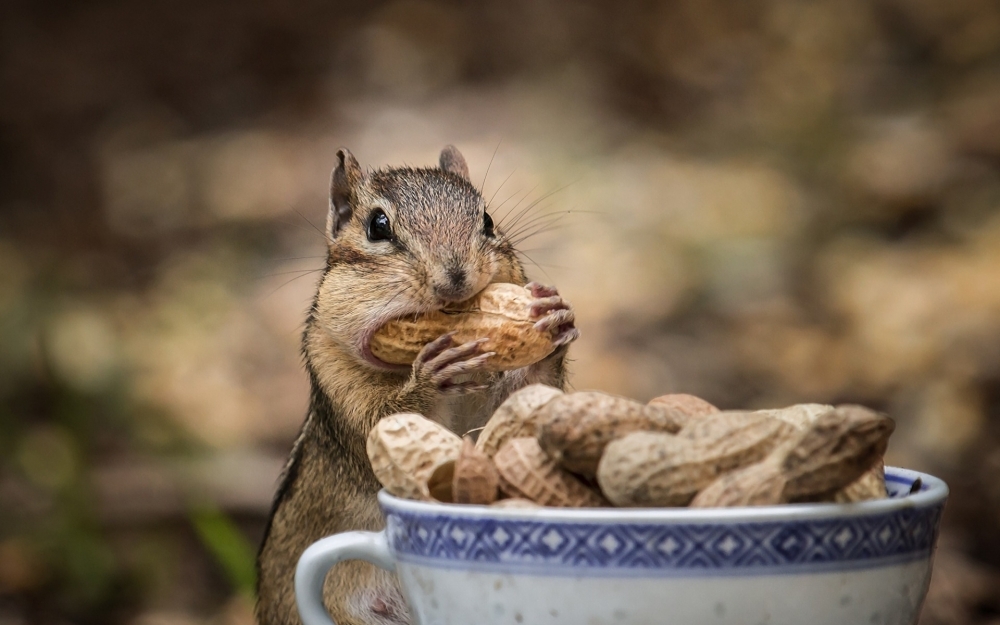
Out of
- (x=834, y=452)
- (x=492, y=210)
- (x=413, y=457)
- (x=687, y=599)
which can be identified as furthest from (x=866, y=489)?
(x=492, y=210)

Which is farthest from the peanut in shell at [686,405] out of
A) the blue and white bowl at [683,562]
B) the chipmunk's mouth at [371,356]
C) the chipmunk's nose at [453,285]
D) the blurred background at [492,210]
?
the blurred background at [492,210]

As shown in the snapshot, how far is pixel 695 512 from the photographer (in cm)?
80

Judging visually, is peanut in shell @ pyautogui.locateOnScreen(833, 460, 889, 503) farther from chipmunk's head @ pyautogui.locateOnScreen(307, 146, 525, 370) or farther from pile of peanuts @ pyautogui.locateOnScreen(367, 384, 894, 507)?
chipmunk's head @ pyautogui.locateOnScreen(307, 146, 525, 370)

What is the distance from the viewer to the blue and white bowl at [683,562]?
2.64ft

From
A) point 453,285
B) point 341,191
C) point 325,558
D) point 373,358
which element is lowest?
point 325,558

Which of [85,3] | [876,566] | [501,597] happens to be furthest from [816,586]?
[85,3]

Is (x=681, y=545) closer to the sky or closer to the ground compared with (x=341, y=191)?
closer to the ground

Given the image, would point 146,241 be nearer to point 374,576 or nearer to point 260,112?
point 260,112

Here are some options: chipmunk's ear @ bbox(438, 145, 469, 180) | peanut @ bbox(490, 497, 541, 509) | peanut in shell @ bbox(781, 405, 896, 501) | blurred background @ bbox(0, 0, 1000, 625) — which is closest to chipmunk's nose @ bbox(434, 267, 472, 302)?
chipmunk's ear @ bbox(438, 145, 469, 180)

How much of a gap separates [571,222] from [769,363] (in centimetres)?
76

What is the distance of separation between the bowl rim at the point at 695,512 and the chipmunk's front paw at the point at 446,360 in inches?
19.0

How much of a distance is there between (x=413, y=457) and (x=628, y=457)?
0.22 m

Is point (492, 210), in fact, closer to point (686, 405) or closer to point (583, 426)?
point (686, 405)

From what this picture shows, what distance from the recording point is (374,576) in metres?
1.48
